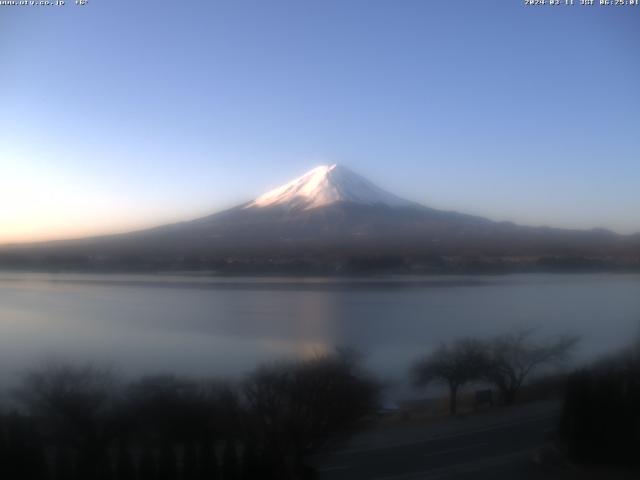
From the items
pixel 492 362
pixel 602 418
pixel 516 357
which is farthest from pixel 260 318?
pixel 602 418

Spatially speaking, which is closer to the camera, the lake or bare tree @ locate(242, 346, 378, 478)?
bare tree @ locate(242, 346, 378, 478)

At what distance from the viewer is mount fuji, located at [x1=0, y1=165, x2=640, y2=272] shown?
16.2 ft

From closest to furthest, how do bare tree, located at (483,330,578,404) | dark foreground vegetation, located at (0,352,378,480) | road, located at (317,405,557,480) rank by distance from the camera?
dark foreground vegetation, located at (0,352,378,480), road, located at (317,405,557,480), bare tree, located at (483,330,578,404)

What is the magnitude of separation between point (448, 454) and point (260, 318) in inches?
66.4

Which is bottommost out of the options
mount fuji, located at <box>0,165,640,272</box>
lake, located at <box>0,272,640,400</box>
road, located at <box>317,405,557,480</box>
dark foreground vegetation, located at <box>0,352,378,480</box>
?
road, located at <box>317,405,557,480</box>

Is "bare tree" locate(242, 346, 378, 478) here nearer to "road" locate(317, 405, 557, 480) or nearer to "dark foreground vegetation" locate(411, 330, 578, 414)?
"road" locate(317, 405, 557, 480)

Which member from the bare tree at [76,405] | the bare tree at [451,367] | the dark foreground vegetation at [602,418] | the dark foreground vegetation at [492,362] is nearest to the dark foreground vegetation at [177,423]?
the bare tree at [76,405]

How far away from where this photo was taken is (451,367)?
15.6ft

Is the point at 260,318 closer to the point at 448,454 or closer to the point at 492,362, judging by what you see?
the point at 448,454

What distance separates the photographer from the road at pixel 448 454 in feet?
12.4

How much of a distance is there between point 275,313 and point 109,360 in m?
1.27

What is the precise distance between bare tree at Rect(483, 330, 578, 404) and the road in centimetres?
47

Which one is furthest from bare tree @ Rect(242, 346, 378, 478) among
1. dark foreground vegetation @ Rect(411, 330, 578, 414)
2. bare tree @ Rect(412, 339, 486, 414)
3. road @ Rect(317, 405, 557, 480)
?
dark foreground vegetation @ Rect(411, 330, 578, 414)

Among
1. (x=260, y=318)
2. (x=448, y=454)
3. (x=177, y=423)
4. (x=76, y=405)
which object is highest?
(x=260, y=318)
